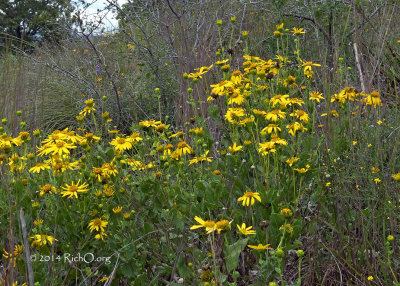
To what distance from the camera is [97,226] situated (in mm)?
1653

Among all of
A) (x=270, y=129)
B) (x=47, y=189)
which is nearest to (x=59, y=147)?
(x=47, y=189)

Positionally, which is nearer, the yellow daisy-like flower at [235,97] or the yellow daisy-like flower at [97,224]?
the yellow daisy-like flower at [97,224]

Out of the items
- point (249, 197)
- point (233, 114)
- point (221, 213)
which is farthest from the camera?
point (233, 114)

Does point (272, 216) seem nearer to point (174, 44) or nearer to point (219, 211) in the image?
point (219, 211)

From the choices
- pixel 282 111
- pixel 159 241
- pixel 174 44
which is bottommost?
pixel 159 241

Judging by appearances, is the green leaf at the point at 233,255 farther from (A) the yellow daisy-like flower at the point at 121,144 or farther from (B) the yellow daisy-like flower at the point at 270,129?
(A) the yellow daisy-like flower at the point at 121,144

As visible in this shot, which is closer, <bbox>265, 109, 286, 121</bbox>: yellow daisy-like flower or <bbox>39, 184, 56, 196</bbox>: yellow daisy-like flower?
<bbox>39, 184, 56, 196</bbox>: yellow daisy-like flower

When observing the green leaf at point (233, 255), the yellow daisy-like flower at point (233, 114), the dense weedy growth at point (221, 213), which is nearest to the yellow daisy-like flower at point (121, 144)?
the dense weedy growth at point (221, 213)

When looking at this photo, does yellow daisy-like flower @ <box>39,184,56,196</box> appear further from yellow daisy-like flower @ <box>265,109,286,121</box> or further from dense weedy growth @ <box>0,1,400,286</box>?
yellow daisy-like flower @ <box>265,109,286,121</box>

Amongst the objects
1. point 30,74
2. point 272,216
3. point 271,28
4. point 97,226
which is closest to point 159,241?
point 97,226

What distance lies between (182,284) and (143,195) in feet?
1.53

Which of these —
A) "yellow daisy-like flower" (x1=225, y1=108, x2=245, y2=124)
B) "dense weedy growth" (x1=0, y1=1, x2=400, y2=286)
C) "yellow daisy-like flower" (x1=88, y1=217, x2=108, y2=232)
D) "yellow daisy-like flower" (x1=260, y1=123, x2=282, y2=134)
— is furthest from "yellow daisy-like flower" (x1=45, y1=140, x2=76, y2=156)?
"yellow daisy-like flower" (x1=260, y1=123, x2=282, y2=134)

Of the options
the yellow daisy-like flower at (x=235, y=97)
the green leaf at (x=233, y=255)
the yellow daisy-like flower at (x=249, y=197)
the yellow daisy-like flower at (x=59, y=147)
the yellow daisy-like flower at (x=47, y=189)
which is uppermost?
the yellow daisy-like flower at (x=235, y=97)

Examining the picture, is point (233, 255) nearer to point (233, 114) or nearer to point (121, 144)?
point (233, 114)
